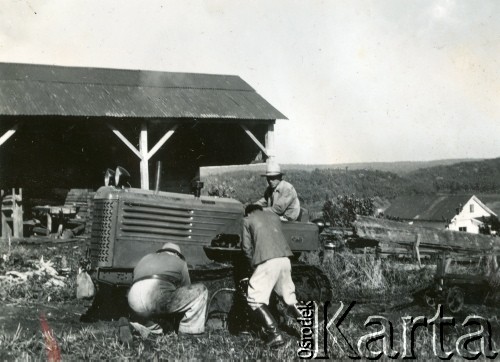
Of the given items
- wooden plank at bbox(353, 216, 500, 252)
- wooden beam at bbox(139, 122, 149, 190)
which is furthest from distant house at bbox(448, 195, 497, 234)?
wooden beam at bbox(139, 122, 149, 190)

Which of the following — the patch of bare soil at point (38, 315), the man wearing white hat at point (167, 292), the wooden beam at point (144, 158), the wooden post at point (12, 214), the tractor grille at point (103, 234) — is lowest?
the patch of bare soil at point (38, 315)

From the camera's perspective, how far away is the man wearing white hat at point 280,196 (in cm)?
848

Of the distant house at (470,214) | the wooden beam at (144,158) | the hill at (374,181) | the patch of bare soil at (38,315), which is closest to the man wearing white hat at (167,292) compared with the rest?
the patch of bare soil at (38,315)

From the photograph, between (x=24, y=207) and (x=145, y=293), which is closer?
(x=145, y=293)

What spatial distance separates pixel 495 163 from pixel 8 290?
2001 inches

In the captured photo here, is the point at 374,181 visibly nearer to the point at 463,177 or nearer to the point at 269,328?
the point at 463,177

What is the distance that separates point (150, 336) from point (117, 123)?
34.3ft

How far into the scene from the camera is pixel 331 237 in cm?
1294

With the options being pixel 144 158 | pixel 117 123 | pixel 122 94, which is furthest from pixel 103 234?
pixel 117 123

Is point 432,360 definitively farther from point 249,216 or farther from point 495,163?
point 495,163

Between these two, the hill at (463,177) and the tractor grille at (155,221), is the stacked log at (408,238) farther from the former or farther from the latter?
the hill at (463,177)

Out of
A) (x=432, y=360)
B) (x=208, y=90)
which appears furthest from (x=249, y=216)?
(x=208, y=90)

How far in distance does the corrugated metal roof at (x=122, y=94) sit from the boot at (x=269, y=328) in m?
8.24

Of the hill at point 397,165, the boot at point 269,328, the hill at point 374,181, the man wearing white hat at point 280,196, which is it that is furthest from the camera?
the hill at point 397,165
